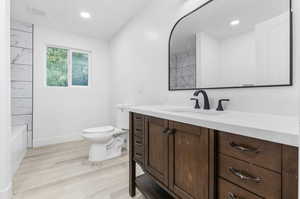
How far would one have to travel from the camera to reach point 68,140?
10.2 feet

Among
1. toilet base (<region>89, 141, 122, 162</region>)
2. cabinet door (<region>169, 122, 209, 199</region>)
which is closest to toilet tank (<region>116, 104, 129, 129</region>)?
toilet base (<region>89, 141, 122, 162</region>)

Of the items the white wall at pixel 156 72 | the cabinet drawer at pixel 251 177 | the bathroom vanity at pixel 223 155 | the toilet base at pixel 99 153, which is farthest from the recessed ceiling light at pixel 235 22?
the toilet base at pixel 99 153

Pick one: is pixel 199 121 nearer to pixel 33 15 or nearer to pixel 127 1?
pixel 127 1

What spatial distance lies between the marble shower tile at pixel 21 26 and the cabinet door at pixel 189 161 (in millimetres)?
3217

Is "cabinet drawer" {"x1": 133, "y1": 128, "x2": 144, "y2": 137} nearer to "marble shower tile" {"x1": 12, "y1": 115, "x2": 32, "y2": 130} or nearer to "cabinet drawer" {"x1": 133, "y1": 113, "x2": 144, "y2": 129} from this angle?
"cabinet drawer" {"x1": 133, "y1": 113, "x2": 144, "y2": 129}

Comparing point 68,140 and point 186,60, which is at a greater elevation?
point 186,60

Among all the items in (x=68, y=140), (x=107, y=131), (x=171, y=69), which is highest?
(x=171, y=69)

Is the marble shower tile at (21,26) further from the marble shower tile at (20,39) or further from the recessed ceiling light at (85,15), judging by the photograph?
the recessed ceiling light at (85,15)

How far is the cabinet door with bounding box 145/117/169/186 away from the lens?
1084mm

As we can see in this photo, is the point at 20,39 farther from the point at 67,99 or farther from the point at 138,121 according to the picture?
the point at 138,121

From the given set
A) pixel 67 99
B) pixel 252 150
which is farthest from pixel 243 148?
pixel 67 99

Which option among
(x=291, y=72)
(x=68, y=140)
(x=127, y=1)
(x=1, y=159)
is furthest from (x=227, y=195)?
(x=68, y=140)

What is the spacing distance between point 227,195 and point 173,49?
1.46 m

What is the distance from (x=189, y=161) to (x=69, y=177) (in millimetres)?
1597
